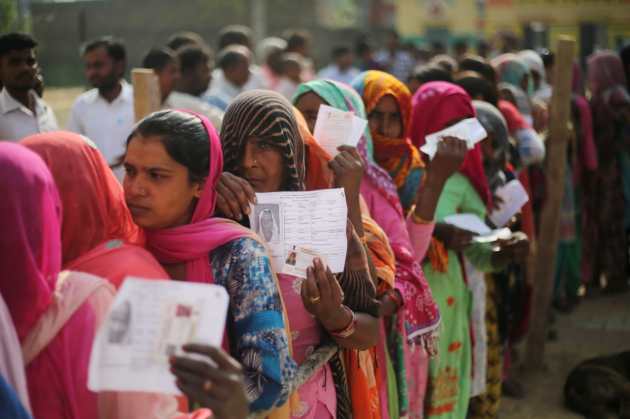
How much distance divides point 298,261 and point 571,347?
4.90 metres

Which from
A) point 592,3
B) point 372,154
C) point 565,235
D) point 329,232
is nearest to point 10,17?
point 372,154

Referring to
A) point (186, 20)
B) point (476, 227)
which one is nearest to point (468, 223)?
point (476, 227)

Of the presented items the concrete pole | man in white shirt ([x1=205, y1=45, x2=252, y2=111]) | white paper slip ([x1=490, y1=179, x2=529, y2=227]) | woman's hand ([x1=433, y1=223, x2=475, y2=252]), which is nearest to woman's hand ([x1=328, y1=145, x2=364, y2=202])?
woman's hand ([x1=433, y1=223, x2=475, y2=252])

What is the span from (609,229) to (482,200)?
4458mm

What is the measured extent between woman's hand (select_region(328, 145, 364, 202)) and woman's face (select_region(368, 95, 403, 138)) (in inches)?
41.6

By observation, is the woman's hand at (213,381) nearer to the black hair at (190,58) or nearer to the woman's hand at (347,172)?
the woman's hand at (347,172)

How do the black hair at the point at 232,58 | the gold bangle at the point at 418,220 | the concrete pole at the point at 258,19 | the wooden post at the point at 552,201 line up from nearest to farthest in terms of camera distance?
the gold bangle at the point at 418,220
the wooden post at the point at 552,201
the black hair at the point at 232,58
the concrete pole at the point at 258,19

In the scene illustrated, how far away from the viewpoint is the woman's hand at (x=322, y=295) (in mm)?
2432

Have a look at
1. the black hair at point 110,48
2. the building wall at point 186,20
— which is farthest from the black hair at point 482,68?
the building wall at point 186,20

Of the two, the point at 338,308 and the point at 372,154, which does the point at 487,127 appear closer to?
the point at 372,154

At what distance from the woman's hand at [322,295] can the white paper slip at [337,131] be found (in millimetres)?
761

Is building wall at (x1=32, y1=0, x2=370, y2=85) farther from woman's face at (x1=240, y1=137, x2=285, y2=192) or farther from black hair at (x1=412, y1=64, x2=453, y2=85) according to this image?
woman's face at (x1=240, y1=137, x2=285, y2=192)

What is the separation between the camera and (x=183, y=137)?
7.09 feet

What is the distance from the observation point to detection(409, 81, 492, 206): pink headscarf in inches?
169
